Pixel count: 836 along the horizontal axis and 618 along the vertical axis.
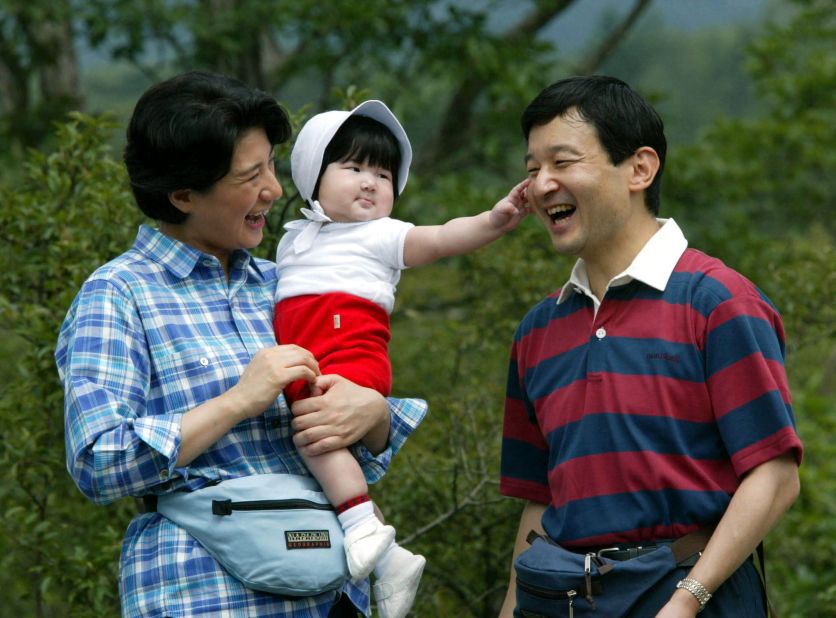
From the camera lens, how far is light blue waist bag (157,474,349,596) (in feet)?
8.31

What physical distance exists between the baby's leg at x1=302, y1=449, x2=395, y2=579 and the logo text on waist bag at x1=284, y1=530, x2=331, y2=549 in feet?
0.20

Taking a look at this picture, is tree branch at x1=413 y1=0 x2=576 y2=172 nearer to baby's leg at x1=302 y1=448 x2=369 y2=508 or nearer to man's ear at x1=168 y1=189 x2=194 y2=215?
man's ear at x1=168 y1=189 x2=194 y2=215

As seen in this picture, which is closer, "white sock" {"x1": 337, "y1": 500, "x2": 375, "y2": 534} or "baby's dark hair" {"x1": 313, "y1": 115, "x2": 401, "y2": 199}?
"white sock" {"x1": 337, "y1": 500, "x2": 375, "y2": 534}

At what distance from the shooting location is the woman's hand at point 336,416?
2.71 metres


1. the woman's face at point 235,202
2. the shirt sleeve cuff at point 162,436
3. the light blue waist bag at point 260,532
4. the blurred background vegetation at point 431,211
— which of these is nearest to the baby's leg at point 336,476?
the light blue waist bag at point 260,532

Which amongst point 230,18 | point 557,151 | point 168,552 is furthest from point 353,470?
point 230,18

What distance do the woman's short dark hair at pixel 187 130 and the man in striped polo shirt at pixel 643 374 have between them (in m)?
0.66

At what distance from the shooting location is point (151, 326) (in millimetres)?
2607

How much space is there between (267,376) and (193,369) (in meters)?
0.18

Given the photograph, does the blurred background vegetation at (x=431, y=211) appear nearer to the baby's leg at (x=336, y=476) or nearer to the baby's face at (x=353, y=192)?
the baby's face at (x=353, y=192)

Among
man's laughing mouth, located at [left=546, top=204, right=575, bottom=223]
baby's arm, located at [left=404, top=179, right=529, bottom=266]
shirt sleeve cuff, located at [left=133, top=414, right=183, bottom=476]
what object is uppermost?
man's laughing mouth, located at [left=546, top=204, right=575, bottom=223]

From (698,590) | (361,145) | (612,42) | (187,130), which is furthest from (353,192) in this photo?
(612,42)

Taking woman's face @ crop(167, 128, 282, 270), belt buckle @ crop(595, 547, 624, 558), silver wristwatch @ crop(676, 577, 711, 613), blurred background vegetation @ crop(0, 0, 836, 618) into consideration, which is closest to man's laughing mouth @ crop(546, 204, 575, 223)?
woman's face @ crop(167, 128, 282, 270)

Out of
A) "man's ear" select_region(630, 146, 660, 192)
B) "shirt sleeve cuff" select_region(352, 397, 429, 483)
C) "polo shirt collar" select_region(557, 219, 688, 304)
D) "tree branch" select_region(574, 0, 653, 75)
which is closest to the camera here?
"polo shirt collar" select_region(557, 219, 688, 304)
